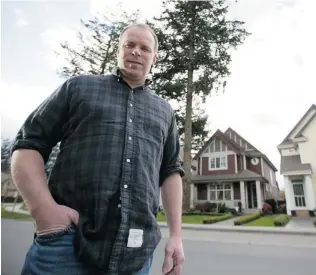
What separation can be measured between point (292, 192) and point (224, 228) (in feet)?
2.96

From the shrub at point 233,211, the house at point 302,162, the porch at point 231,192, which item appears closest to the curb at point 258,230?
the house at point 302,162

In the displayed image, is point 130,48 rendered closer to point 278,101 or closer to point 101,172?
point 101,172

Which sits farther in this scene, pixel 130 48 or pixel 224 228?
pixel 224 228

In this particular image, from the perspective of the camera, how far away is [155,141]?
535mm

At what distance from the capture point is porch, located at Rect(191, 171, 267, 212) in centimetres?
427

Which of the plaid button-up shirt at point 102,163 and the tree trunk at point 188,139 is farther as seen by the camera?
the tree trunk at point 188,139

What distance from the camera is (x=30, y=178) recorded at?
403mm

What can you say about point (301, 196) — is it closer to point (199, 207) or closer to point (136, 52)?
point (199, 207)

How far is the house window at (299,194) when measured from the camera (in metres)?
2.55

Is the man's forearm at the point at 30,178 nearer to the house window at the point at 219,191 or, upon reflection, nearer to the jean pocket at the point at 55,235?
the jean pocket at the point at 55,235

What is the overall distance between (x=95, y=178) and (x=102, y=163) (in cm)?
3

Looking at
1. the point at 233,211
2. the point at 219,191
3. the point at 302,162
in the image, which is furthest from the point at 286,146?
the point at 219,191

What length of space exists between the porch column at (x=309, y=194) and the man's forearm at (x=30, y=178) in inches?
102

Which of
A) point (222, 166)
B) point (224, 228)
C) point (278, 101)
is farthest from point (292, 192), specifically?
point (222, 166)
